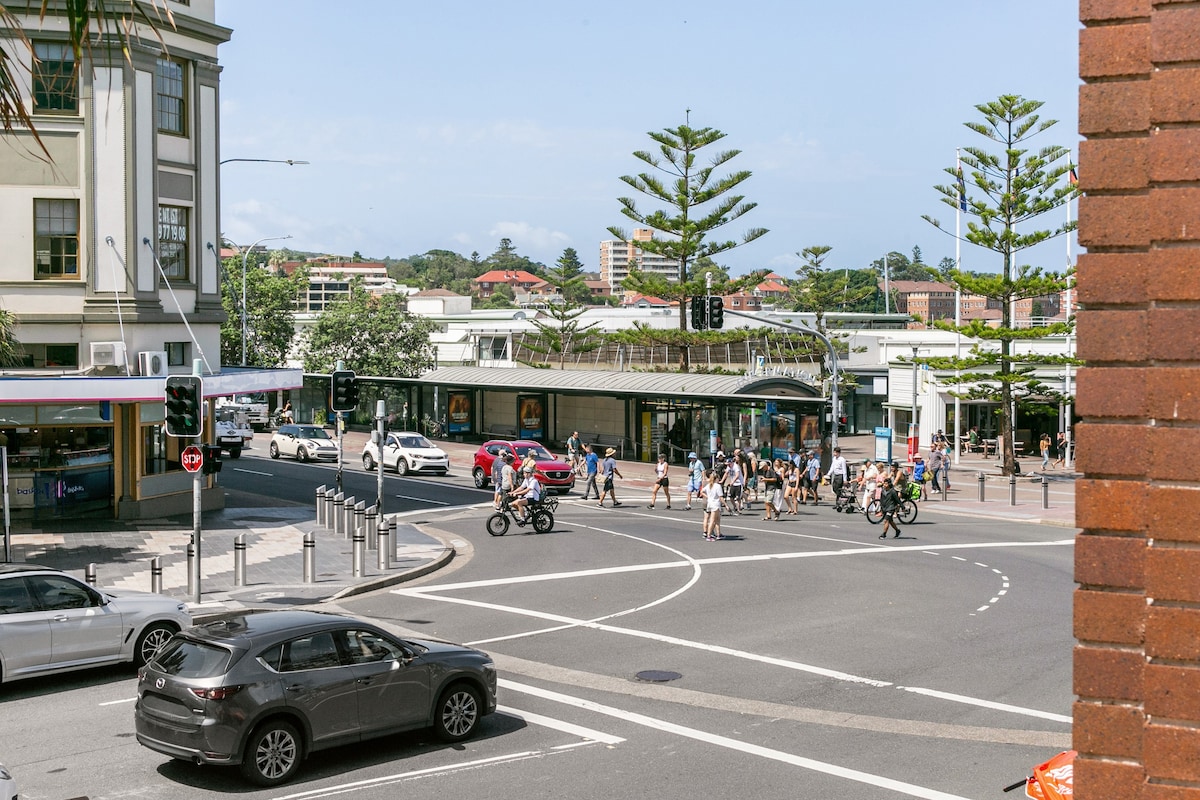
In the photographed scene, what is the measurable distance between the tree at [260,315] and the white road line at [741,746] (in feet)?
194

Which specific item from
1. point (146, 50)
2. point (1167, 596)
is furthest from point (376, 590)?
point (1167, 596)

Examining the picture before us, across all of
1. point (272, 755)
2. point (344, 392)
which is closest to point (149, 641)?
point (272, 755)

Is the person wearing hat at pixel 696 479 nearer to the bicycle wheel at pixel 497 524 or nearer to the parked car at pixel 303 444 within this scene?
the bicycle wheel at pixel 497 524

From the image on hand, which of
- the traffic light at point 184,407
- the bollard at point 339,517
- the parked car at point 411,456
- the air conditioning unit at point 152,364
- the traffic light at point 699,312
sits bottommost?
the bollard at point 339,517

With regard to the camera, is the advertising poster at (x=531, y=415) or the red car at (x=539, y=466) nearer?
the red car at (x=539, y=466)

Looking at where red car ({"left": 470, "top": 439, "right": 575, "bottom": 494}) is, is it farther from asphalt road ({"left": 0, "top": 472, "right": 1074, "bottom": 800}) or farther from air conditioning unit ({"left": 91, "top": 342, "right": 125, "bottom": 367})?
asphalt road ({"left": 0, "top": 472, "right": 1074, "bottom": 800})

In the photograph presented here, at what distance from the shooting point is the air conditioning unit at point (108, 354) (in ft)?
101

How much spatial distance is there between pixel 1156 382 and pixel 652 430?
161 ft

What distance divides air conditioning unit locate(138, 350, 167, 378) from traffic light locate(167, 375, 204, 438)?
11066 millimetres

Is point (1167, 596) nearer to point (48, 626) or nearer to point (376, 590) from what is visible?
point (48, 626)

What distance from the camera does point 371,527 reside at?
92.8 ft

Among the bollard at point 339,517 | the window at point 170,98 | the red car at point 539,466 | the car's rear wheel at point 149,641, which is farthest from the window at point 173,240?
the car's rear wheel at point 149,641

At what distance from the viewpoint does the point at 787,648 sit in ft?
58.4

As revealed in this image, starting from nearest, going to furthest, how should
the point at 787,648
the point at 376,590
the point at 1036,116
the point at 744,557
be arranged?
the point at 787,648
the point at 376,590
the point at 744,557
the point at 1036,116
